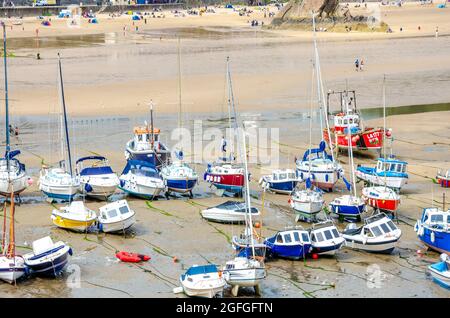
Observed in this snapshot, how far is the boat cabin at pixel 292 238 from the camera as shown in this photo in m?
30.3

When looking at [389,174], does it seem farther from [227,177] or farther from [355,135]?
[355,135]

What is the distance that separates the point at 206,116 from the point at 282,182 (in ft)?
53.0

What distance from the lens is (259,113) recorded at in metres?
54.8

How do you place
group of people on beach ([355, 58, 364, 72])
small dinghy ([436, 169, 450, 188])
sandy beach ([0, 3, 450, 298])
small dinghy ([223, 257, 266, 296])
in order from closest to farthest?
1. small dinghy ([223, 257, 266, 296])
2. sandy beach ([0, 3, 450, 298])
3. small dinghy ([436, 169, 450, 188])
4. group of people on beach ([355, 58, 364, 72])

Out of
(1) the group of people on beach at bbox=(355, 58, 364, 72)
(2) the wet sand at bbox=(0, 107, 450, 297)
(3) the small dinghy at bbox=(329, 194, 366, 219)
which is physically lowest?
(2) the wet sand at bbox=(0, 107, 450, 297)

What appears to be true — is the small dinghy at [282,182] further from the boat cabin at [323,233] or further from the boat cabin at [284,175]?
the boat cabin at [323,233]

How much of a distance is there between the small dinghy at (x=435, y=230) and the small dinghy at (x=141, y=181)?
11406 mm

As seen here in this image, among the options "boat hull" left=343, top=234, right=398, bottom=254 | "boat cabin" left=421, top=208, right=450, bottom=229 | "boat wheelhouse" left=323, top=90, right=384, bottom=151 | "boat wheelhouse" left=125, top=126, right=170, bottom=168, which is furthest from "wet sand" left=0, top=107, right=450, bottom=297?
"boat wheelhouse" left=323, top=90, right=384, bottom=151

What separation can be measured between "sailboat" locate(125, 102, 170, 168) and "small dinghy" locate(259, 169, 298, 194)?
18.4ft

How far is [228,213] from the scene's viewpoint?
3438cm

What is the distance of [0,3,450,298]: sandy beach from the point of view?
2911 centimetres

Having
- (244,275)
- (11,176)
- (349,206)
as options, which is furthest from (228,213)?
(11,176)

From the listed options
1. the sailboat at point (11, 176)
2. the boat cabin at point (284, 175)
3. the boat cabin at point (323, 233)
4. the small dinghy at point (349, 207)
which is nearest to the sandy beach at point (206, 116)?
the boat cabin at point (323, 233)

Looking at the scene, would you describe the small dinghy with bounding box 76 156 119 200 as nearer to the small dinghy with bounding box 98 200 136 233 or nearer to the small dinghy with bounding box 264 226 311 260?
the small dinghy with bounding box 98 200 136 233
